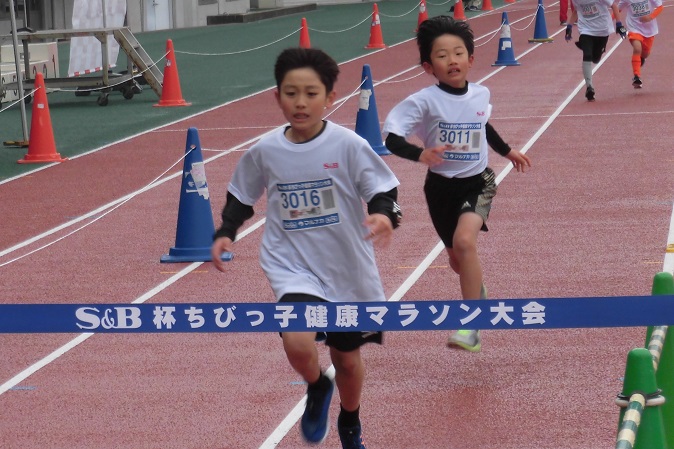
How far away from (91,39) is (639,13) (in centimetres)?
915

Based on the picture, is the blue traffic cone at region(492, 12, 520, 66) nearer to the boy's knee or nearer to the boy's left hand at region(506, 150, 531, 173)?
the boy's left hand at region(506, 150, 531, 173)

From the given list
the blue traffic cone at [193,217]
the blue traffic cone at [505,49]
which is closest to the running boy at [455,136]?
the blue traffic cone at [193,217]

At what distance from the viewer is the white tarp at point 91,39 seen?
21.2m

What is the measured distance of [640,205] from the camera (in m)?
11.1

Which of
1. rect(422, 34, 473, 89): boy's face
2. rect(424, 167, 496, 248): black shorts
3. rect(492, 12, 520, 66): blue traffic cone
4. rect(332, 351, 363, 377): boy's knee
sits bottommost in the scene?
rect(492, 12, 520, 66): blue traffic cone

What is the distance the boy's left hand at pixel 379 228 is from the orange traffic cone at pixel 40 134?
10791 millimetres

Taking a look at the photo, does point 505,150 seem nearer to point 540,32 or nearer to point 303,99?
point 303,99

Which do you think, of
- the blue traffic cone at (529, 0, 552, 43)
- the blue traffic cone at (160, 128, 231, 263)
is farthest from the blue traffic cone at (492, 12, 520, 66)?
the blue traffic cone at (160, 128, 231, 263)

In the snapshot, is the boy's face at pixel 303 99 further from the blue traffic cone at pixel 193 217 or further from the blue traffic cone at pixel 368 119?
the blue traffic cone at pixel 368 119

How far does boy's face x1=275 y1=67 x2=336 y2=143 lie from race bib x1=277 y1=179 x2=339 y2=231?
7.9 inches

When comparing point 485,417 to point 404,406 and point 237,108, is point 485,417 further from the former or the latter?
point 237,108

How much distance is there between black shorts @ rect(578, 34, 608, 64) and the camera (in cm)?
1802

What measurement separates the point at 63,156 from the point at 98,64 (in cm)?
697

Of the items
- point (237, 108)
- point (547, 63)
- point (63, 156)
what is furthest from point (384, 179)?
point (547, 63)
